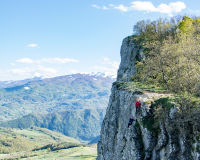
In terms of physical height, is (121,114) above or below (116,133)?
above

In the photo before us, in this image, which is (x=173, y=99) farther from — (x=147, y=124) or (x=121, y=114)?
(x=121, y=114)

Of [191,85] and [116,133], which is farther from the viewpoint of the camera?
[116,133]

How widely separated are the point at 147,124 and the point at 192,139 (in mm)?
6219

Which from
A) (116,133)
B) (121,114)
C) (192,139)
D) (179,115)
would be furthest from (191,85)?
(116,133)

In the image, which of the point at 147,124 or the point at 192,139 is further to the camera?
the point at 147,124

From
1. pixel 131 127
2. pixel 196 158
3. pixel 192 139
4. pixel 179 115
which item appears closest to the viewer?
pixel 196 158

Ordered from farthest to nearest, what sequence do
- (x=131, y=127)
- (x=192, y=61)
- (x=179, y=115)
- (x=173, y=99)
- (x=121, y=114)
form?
(x=121, y=114) → (x=192, y=61) → (x=131, y=127) → (x=173, y=99) → (x=179, y=115)

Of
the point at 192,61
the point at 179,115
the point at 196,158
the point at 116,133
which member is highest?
the point at 192,61

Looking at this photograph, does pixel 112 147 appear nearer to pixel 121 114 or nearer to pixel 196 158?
pixel 121 114

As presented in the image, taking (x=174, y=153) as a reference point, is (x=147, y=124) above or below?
above

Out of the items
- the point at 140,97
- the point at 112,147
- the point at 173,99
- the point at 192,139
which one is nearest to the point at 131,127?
the point at 140,97

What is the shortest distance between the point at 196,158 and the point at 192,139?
1994mm

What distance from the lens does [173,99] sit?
26516mm

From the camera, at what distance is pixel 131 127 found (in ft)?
97.6
